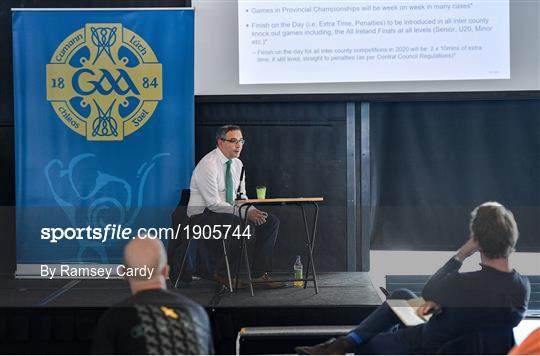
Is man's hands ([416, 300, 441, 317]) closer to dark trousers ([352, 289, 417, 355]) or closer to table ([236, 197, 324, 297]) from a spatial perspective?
dark trousers ([352, 289, 417, 355])

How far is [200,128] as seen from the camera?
3896 millimetres

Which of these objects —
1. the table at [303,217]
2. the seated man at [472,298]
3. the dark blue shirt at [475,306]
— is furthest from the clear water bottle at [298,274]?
the dark blue shirt at [475,306]

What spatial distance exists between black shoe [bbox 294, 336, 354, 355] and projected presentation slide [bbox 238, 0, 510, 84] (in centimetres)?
101

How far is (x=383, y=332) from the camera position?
2322 mm

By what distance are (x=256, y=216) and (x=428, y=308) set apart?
0.72 m

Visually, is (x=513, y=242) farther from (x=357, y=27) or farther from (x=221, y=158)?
(x=221, y=158)

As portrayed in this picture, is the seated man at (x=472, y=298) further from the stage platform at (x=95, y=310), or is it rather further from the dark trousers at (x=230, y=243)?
the dark trousers at (x=230, y=243)

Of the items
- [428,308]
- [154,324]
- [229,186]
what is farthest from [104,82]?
[428,308]

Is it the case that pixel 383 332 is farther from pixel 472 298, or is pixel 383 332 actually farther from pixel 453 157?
pixel 453 157

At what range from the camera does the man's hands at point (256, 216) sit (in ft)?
8.45

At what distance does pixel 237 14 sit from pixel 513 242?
1.48 meters

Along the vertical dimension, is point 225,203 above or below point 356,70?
below

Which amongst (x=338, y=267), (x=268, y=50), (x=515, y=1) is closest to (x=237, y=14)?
(x=268, y=50)

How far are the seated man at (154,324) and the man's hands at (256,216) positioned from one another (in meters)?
0.57
